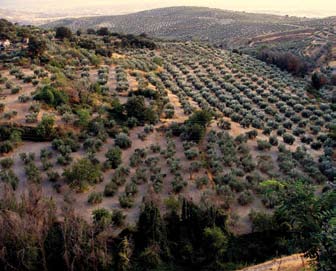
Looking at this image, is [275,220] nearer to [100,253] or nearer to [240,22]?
[100,253]

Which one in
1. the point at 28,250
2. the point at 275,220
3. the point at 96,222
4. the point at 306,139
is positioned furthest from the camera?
the point at 306,139

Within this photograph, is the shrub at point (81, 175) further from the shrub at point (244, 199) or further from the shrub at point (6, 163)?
the shrub at point (244, 199)

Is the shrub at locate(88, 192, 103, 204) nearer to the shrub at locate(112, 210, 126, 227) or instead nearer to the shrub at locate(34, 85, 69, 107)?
the shrub at locate(112, 210, 126, 227)

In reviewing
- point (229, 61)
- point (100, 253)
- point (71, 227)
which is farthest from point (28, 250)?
point (229, 61)

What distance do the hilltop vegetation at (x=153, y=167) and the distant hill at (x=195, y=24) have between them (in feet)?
168

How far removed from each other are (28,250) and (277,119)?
2068 cm

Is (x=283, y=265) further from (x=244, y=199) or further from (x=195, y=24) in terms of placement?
(x=195, y=24)

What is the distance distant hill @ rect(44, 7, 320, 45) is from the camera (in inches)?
3418

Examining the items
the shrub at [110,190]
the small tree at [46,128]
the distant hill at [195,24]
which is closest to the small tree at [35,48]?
the small tree at [46,128]

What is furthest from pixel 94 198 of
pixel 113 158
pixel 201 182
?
pixel 201 182

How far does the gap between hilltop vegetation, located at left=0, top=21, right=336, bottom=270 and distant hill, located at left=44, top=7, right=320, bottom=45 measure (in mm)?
51325

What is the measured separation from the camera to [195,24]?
97.9m

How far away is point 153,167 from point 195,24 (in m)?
→ 86.0

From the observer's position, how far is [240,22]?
96.8m
